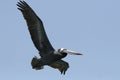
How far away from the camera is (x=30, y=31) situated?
3662cm

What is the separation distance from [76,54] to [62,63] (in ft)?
9.24

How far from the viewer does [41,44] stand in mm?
36969

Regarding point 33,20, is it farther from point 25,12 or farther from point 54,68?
point 54,68

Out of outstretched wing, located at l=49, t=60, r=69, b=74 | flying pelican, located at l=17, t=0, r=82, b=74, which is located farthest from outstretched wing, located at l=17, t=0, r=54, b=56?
outstretched wing, located at l=49, t=60, r=69, b=74

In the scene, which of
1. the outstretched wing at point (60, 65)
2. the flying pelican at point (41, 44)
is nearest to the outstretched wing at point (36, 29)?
the flying pelican at point (41, 44)

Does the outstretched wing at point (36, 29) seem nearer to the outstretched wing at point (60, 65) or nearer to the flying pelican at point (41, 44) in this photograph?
the flying pelican at point (41, 44)

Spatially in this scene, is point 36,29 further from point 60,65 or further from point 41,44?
point 60,65

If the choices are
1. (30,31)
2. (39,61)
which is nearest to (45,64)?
(39,61)

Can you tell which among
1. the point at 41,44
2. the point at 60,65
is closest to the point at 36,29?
the point at 41,44

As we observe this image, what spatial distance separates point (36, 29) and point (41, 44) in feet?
2.96

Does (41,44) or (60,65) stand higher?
(41,44)

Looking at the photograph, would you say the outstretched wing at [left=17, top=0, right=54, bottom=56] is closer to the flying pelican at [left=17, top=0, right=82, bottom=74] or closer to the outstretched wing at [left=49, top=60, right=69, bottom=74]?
the flying pelican at [left=17, top=0, right=82, bottom=74]

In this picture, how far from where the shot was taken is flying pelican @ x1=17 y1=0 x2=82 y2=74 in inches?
1391

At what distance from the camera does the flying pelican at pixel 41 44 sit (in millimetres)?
35344
